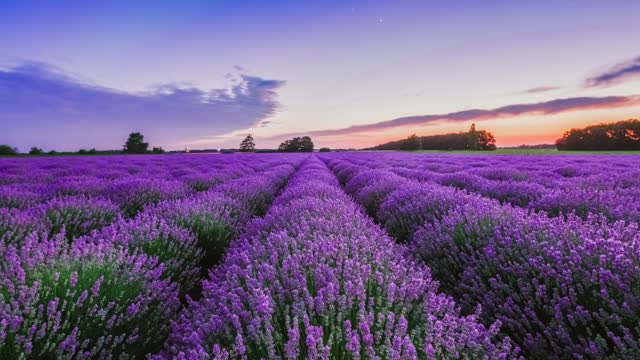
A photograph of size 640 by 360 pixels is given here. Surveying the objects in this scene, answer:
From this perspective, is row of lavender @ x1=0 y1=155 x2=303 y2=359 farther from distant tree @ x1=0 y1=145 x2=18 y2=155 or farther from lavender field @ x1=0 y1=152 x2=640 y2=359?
distant tree @ x1=0 y1=145 x2=18 y2=155

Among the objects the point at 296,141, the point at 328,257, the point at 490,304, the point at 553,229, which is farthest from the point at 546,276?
the point at 296,141

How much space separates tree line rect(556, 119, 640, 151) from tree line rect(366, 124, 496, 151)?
22.8 metres

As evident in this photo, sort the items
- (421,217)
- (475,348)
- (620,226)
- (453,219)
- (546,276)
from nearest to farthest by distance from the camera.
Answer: (475,348) < (546,276) < (620,226) < (453,219) < (421,217)

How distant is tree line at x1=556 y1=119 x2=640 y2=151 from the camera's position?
5088cm

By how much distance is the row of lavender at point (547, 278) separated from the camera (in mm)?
1836

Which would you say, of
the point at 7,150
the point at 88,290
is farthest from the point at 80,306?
the point at 7,150

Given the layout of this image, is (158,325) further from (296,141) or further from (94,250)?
(296,141)

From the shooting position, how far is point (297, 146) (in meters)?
Result: 83.9

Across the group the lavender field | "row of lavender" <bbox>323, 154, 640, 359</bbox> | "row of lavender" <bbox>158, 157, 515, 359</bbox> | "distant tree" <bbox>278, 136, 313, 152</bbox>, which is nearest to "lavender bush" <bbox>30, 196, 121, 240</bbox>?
the lavender field

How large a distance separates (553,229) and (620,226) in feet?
1.28

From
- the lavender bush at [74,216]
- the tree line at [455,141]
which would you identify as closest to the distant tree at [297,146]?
the tree line at [455,141]

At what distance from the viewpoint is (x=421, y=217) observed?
4.50m

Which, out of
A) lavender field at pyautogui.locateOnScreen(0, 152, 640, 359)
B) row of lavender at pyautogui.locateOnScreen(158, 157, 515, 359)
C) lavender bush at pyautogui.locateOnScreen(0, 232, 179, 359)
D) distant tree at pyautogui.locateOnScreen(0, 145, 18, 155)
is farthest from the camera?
distant tree at pyautogui.locateOnScreen(0, 145, 18, 155)

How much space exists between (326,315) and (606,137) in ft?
211
